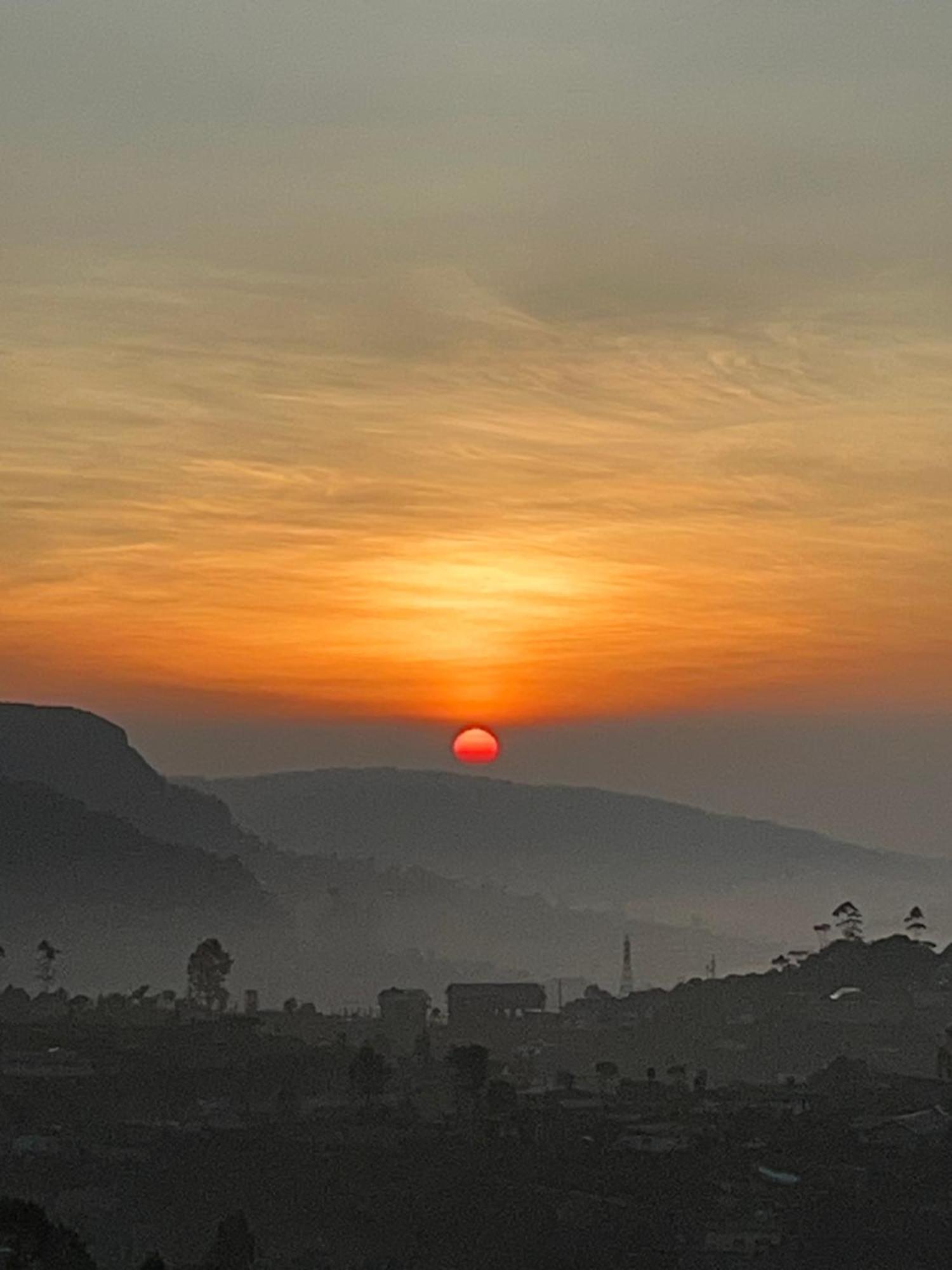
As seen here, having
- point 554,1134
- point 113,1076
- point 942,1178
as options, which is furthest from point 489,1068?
point 942,1178

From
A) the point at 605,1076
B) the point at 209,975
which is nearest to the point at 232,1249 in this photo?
the point at 605,1076

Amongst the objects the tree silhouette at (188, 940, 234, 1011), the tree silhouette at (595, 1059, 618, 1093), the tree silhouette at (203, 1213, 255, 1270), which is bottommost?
the tree silhouette at (203, 1213, 255, 1270)

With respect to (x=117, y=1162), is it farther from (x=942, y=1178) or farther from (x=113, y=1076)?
(x=942, y=1178)

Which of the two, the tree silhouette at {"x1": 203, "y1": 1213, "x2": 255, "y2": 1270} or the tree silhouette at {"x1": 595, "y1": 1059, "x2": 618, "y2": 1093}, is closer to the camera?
the tree silhouette at {"x1": 203, "y1": 1213, "x2": 255, "y2": 1270}

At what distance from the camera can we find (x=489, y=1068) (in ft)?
407

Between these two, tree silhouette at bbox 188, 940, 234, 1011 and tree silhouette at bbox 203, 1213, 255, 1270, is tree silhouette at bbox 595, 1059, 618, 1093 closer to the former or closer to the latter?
tree silhouette at bbox 188, 940, 234, 1011

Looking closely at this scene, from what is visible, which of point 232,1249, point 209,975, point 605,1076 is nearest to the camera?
point 232,1249

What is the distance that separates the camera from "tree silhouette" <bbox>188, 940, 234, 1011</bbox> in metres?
158

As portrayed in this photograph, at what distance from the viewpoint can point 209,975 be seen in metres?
158

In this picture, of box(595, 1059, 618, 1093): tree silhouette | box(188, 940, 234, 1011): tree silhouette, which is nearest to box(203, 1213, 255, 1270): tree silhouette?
box(595, 1059, 618, 1093): tree silhouette

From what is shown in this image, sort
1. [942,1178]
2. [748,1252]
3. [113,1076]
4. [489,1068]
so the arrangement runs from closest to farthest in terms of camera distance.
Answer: [748,1252], [942,1178], [113,1076], [489,1068]

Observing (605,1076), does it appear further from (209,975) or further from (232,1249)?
(232,1249)

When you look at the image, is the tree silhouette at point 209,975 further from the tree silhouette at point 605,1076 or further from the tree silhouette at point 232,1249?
the tree silhouette at point 232,1249

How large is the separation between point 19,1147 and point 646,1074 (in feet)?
139
